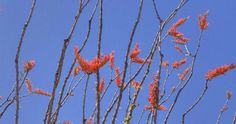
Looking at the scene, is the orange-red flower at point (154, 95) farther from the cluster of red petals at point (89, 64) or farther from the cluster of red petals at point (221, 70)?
the cluster of red petals at point (221, 70)

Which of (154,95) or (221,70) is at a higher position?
(221,70)

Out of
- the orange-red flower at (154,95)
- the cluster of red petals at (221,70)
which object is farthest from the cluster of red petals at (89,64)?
the cluster of red petals at (221,70)

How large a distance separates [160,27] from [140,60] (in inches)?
76.9

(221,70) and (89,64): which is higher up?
(221,70)

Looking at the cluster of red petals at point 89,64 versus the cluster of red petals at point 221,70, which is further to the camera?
the cluster of red petals at point 221,70

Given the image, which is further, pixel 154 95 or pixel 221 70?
pixel 221 70

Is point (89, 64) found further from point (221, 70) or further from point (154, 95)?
point (221, 70)

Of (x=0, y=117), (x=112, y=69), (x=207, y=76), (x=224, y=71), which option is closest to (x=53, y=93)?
(x=0, y=117)

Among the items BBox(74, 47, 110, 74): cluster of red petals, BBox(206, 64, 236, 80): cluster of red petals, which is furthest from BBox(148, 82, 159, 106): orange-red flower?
BBox(206, 64, 236, 80): cluster of red petals

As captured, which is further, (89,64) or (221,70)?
(221,70)

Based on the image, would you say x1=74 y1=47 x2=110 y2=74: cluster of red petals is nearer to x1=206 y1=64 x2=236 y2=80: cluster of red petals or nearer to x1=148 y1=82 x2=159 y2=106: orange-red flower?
x1=148 y1=82 x2=159 y2=106: orange-red flower

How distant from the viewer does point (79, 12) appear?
2428 millimetres

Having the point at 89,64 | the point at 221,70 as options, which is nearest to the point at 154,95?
the point at 89,64

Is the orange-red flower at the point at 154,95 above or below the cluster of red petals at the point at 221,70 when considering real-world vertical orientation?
below
